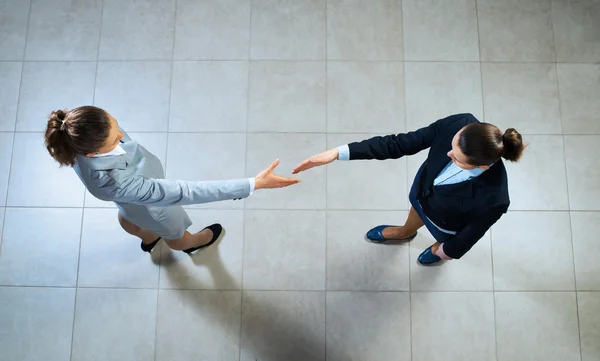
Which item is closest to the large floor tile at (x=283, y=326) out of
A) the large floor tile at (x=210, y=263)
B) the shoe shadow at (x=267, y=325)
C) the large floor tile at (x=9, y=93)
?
the shoe shadow at (x=267, y=325)

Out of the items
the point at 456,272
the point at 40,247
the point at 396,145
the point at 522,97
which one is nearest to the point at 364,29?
the point at 522,97

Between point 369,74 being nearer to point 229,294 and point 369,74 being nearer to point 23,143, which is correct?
point 229,294

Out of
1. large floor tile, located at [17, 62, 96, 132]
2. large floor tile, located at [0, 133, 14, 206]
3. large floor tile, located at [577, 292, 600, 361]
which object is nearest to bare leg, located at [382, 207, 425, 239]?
large floor tile, located at [577, 292, 600, 361]

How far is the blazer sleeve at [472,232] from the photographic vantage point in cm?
155

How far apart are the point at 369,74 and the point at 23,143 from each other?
2334mm

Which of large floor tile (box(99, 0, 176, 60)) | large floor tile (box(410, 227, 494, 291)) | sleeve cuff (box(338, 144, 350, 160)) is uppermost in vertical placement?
large floor tile (box(99, 0, 176, 60))

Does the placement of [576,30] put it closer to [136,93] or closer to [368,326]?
[368,326]

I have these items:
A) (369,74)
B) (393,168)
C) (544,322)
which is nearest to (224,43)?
(369,74)

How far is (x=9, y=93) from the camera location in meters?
2.75

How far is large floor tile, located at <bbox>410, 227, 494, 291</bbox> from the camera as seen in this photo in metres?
2.49

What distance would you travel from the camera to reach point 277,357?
7.98 ft

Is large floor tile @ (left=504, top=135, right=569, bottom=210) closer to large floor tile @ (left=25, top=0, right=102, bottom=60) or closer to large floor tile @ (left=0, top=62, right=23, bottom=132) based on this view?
large floor tile @ (left=25, top=0, right=102, bottom=60)

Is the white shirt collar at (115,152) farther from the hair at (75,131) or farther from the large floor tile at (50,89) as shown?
the large floor tile at (50,89)

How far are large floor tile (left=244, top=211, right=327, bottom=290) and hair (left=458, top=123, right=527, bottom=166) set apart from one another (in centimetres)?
130
